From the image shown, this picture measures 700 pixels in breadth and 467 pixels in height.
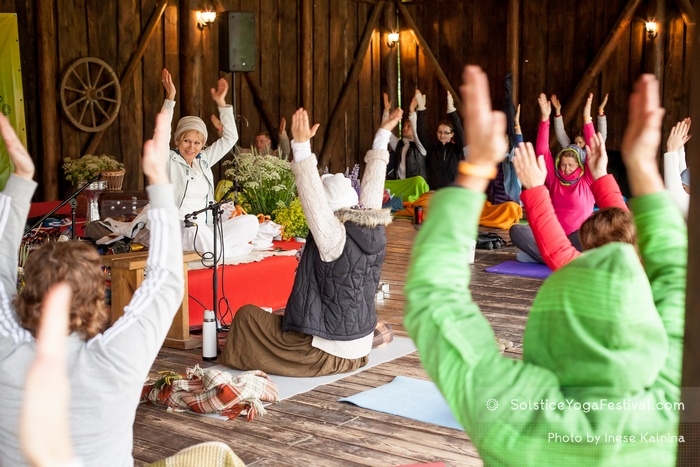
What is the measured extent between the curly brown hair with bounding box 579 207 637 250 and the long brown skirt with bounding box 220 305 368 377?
2026 mm

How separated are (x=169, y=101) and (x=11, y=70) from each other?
3765mm

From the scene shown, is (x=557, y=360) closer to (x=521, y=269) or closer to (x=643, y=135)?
(x=643, y=135)

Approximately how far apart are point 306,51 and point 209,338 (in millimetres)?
7721

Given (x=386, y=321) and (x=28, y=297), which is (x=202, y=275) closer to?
(x=386, y=321)

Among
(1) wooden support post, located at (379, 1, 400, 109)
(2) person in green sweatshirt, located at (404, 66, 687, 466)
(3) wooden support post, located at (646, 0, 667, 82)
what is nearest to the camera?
(2) person in green sweatshirt, located at (404, 66, 687, 466)

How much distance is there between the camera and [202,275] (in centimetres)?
535

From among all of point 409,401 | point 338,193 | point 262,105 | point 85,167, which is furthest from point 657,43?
point 409,401

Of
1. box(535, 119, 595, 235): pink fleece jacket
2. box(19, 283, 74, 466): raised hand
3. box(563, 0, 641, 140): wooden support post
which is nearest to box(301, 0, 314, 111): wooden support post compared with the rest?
box(563, 0, 641, 140): wooden support post

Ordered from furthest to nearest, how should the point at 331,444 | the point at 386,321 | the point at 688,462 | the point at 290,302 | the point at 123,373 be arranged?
the point at 386,321, the point at 290,302, the point at 331,444, the point at 123,373, the point at 688,462

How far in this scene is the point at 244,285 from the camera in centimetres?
563

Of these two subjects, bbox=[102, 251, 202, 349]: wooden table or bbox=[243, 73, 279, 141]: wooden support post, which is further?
bbox=[243, 73, 279, 141]: wooden support post

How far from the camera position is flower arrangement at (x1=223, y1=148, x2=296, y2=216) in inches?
259

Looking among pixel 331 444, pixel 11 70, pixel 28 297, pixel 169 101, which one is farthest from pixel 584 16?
pixel 28 297

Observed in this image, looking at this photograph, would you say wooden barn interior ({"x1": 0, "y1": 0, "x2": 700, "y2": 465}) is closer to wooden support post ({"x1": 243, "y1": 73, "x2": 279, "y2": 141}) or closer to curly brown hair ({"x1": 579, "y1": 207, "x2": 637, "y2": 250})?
wooden support post ({"x1": 243, "y1": 73, "x2": 279, "y2": 141})
